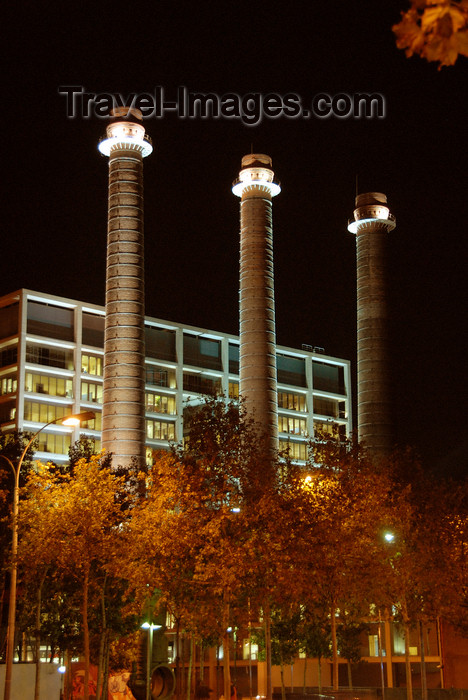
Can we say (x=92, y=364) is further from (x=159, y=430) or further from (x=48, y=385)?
(x=159, y=430)

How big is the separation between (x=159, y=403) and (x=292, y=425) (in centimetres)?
1674

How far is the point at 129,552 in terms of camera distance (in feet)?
95.0

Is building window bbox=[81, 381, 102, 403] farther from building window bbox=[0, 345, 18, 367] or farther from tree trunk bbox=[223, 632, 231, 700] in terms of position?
tree trunk bbox=[223, 632, 231, 700]

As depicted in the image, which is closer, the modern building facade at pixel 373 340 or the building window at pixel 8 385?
the building window at pixel 8 385


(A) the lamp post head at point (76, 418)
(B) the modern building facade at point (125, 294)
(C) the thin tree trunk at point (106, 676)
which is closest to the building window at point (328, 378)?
(B) the modern building facade at point (125, 294)

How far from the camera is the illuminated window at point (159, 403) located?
83.8 metres

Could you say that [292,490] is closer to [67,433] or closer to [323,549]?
[323,549]

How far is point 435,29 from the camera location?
545 centimetres

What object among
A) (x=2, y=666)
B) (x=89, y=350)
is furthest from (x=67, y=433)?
(x=2, y=666)

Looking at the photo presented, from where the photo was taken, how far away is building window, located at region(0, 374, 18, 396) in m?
76.1

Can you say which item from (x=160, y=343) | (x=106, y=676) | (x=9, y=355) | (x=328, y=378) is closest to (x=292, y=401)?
(x=328, y=378)

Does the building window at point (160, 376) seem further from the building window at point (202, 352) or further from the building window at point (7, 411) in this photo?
the building window at point (7, 411)

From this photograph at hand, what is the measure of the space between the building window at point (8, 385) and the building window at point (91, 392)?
6027 millimetres

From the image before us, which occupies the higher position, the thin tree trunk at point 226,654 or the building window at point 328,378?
the building window at point 328,378
